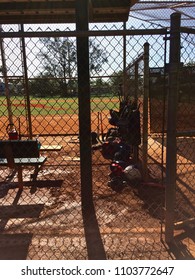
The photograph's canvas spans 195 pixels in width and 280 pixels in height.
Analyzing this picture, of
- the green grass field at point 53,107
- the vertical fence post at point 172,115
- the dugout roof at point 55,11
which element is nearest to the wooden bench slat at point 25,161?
the vertical fence post at point 172,115

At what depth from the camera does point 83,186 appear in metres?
4.32

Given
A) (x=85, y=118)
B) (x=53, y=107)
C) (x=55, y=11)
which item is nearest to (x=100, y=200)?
(x=85, y=118)

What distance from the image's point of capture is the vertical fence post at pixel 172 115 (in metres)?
2.65

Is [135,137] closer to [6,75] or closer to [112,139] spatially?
[112,139]

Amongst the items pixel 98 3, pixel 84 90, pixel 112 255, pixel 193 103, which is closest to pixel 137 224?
pixel 112 255

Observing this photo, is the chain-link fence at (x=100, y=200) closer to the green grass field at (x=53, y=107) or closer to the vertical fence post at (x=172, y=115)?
the vertical fence post at (x=172, y=115)

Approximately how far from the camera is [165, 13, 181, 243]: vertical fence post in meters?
2.65

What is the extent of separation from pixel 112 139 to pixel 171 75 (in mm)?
5498

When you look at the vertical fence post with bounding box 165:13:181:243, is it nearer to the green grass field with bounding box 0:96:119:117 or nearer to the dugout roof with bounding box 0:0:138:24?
the dugout roof with bounding box 0:0:138:24

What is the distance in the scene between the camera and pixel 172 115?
2805 millimetres

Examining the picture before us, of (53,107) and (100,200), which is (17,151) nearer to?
(100,200)

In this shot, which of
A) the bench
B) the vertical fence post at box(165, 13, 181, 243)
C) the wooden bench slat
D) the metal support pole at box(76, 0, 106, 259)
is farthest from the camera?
the wooden bench slat

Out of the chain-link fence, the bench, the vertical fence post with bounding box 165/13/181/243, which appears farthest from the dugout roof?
the vertical fence post with bounding box 165/13/181/243

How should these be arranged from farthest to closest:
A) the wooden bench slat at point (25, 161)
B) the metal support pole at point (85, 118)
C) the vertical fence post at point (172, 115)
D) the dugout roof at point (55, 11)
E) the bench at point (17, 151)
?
the dugout roof at point (55, 11) → the wooden bench slat at point (25, 161) → the bench at point (17, 151) → the metal support pole at point (85, 118) → the vertical fence post at point (172, 115)
